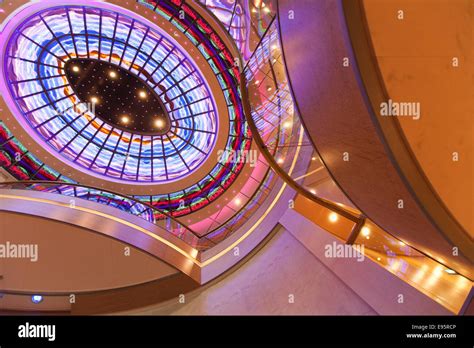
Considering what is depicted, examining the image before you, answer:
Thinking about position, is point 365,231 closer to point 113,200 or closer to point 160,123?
point 113,200

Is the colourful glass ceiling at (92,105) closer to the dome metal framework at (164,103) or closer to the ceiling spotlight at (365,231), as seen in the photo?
the dome metal framework at (164,103)

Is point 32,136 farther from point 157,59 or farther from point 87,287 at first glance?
point 87,287

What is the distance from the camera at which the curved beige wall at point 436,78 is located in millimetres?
2316

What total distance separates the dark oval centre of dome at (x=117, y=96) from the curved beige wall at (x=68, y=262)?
1064cm

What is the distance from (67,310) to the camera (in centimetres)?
851

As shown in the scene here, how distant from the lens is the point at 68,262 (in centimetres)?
778

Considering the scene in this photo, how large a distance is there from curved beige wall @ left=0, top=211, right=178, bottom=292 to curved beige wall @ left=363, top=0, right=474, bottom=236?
24.7ft

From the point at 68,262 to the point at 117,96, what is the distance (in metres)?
11.1

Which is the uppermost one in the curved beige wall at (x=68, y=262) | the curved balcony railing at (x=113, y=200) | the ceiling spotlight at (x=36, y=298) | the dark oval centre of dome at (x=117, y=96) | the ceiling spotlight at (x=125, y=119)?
the dark oval centre of dome at (x=117, y=96)

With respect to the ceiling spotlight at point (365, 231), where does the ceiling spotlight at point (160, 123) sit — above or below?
above

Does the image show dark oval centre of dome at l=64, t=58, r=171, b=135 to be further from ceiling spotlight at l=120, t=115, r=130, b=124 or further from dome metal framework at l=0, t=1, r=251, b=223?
dome metal framework at l=0, t=1, r=251, b=223

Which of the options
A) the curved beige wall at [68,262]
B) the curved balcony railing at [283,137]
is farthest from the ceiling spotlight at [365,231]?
the curved beige wall at [68,262]

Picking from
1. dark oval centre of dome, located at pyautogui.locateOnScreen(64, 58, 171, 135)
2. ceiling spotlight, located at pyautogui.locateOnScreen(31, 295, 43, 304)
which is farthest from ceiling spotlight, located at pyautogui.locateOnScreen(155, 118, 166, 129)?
ceiling spotlight, located at pyautogui.locateOnScreen(31, 295, 43, 304)

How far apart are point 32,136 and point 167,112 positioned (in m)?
7.66
